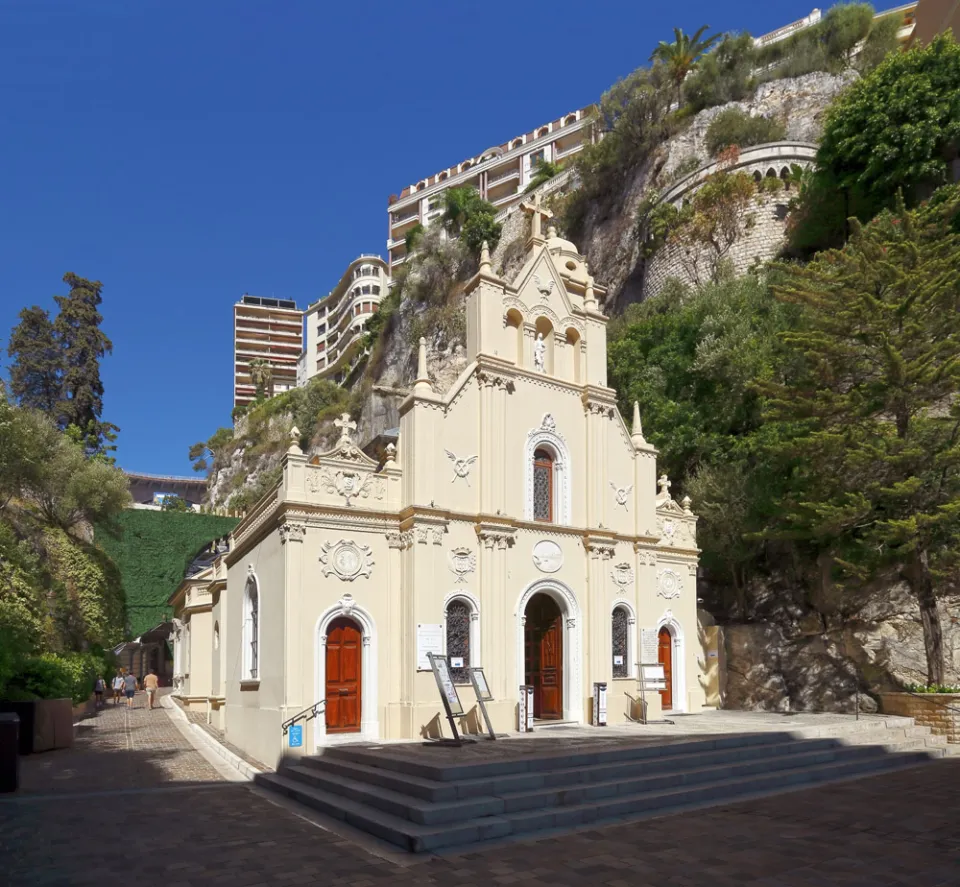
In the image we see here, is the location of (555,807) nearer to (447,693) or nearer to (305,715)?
(447,693)

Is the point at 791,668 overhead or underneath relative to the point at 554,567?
underneath

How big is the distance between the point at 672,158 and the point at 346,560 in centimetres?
3743

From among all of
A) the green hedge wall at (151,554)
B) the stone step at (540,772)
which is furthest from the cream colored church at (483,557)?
the green hedge wall at (151,554)

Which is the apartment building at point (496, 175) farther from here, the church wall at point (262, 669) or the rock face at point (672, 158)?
the church wall at point (262, 669)

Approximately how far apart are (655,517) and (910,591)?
8062mm

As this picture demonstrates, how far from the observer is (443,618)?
17.2m

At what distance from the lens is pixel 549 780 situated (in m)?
11.9

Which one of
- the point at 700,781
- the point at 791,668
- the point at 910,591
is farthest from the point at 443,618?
the point at 910,591

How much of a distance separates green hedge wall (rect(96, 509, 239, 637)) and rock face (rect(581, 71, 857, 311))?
93.4 ft

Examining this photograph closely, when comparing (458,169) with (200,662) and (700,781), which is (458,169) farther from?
(700,781)

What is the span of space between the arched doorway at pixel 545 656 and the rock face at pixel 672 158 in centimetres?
2786

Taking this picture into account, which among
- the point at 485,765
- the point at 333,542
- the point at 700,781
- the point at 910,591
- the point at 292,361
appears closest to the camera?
the point at 485,765

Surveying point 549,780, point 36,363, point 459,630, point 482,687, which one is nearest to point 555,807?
point 549,780

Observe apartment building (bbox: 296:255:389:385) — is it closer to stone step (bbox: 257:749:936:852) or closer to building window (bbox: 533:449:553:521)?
building window (bbox: 533:449:553:521)
